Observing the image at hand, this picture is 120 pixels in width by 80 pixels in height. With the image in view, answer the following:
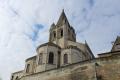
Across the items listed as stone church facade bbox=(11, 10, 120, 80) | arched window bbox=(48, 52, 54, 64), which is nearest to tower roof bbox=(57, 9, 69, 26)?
stone church facade bbox=(11, 10, 120, 80)

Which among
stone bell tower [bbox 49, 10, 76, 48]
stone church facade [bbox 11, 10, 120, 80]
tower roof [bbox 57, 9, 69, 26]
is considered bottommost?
stone church facade [bbox 11, 10, 120, 80]

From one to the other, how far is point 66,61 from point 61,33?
23.6ft

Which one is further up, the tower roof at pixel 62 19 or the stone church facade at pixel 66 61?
the tower roof at pixel 62 19

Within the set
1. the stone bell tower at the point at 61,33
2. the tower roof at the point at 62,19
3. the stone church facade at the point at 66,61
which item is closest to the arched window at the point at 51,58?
the stone church facade at the point at 66,61

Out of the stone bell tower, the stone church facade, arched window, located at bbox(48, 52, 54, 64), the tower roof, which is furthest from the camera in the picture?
the tower roof

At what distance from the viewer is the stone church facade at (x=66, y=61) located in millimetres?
20766

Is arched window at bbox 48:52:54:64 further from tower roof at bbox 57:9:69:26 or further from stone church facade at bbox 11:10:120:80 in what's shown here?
tower roof at bbox 57:9:69:26

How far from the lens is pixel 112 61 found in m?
20.8

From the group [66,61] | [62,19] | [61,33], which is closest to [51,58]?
[66,61]

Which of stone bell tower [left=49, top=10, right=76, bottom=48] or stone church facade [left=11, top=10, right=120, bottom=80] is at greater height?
stone bell tower [left=49, top=10, right=76, bottom=48]

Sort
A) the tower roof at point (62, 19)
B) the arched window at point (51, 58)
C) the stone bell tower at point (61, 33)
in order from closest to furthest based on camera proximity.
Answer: the arched window at point (51, 58)
the stone bell tower at point (61, 33)
the tower roof at point (62, 19)

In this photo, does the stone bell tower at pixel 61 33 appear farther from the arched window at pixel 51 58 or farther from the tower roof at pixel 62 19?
the arched window at pixel 51 58

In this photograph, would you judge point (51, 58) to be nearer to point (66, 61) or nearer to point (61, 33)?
point (66, 61)

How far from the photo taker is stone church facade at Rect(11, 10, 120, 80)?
20.8 m
